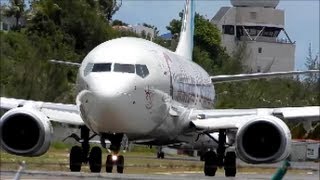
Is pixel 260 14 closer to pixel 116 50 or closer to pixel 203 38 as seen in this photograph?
pixel 203 38

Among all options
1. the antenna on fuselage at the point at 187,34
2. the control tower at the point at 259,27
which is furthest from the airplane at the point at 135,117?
the control tower at the point at 259,27

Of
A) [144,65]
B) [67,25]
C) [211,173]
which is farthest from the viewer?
[67,25]

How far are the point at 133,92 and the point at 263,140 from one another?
335 centimetres

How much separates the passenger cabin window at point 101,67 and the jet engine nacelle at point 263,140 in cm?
335

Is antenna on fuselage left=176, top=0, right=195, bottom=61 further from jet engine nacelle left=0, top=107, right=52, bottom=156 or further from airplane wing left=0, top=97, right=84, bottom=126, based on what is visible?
jet engine nacelle left=0, top=107, right=52, bottom=156

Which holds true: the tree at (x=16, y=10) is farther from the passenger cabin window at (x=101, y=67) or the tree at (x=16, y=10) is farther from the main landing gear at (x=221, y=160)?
the passenger cabin window at (x=101, y=67)

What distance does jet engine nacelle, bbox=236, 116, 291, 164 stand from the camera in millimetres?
25359

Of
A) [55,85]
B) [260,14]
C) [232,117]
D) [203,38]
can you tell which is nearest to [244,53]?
[203,38]

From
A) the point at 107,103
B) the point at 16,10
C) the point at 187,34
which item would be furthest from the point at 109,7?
the point at 107,103

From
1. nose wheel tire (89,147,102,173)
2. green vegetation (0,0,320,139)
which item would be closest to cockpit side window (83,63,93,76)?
nose wheel tire (89,147,102,173)

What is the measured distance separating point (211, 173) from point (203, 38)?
294ft

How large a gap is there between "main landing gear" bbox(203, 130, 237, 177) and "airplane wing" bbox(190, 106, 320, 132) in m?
0.50

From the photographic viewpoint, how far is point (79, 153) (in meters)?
26.6

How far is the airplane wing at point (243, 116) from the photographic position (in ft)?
90.2
